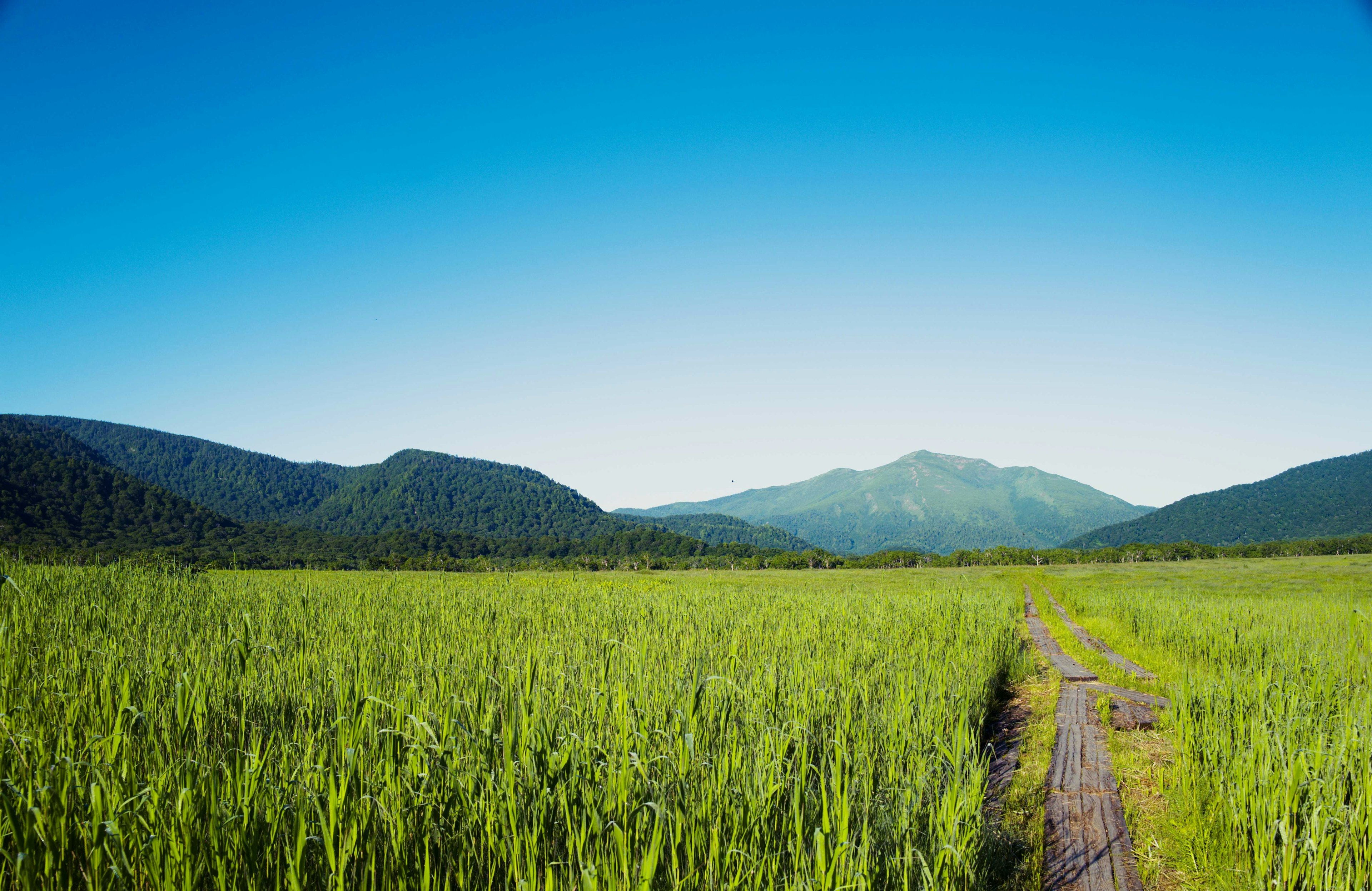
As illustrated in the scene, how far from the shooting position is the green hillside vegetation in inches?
2564

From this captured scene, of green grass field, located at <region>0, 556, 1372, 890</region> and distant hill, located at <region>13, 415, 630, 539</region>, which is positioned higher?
distant hill, located at <region>13, 415, 630, 539</region>

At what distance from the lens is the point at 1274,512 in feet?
445

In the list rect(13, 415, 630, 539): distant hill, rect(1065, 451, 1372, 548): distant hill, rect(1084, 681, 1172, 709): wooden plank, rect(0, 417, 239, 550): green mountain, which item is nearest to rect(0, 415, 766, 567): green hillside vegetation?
rect(0, 417, 239, 550): green mountain

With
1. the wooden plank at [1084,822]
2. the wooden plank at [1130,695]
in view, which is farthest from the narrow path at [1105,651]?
the wooden plank at [1084,822]

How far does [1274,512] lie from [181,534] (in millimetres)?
211966

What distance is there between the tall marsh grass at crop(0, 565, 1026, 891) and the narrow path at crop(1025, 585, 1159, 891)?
52 cm

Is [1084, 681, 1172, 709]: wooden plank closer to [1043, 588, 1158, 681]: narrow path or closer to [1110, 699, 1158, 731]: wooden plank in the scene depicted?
[1110, 699, 1158, 731]: wooden plank

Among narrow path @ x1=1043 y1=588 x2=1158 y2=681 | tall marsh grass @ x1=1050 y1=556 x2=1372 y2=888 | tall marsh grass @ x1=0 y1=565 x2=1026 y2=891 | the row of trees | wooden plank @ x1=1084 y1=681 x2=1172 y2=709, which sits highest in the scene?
tall marsh grass @ x1=0 y1=565 x2=1026 y2=891

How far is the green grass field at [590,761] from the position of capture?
2156 millimetres

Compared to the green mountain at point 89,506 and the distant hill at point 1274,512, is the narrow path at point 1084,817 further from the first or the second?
the distant hill at point 1274,512

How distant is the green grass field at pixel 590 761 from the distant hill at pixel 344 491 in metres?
140

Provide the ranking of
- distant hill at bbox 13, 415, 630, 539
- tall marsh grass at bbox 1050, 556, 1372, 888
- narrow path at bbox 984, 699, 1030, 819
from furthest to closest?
distant hill at bbox 13, 415, 630, 539
narrow path at bbox 984, 699, 1030, 819
tall marsh grass at bbox 1050, 556, 1372, 888

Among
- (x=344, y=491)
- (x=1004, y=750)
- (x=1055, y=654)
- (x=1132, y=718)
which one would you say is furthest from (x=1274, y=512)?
(x=344, y=491)

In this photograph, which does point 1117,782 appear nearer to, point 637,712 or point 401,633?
point 637,712
